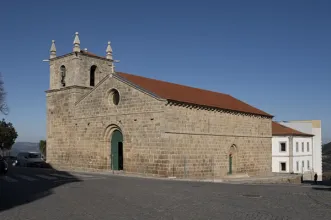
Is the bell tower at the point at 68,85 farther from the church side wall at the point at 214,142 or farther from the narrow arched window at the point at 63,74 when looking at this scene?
the church side wall at the point at 214,142

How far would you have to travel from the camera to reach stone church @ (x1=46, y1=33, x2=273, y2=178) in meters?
25.4

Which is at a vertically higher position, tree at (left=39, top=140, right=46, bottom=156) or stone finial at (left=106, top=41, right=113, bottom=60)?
stone finial at (left=106, top=41, right=113, bottom=60)

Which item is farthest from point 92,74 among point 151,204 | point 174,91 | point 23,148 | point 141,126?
point 23,148

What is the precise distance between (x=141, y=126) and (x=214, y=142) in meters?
6.26

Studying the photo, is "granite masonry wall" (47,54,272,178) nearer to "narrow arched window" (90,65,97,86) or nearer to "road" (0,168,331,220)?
"narrow arched window" (90,65,97,86)

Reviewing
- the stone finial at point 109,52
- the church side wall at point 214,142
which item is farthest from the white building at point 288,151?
the stone finial at point 109,52

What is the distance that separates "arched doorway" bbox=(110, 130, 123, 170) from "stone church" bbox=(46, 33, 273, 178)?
0.19 ft

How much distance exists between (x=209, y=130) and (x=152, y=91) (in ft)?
18.4

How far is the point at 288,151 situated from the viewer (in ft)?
159

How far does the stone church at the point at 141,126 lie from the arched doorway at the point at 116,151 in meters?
0.06

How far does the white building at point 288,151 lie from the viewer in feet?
159

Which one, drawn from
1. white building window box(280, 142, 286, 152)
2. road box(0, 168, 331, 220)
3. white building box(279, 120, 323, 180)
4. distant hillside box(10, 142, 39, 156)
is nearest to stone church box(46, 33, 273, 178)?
road box(0, 168, 331, 220)

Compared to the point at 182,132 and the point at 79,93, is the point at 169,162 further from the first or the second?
the point at 79,93

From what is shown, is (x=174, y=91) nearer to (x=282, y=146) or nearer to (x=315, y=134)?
(x=282, y=146)
